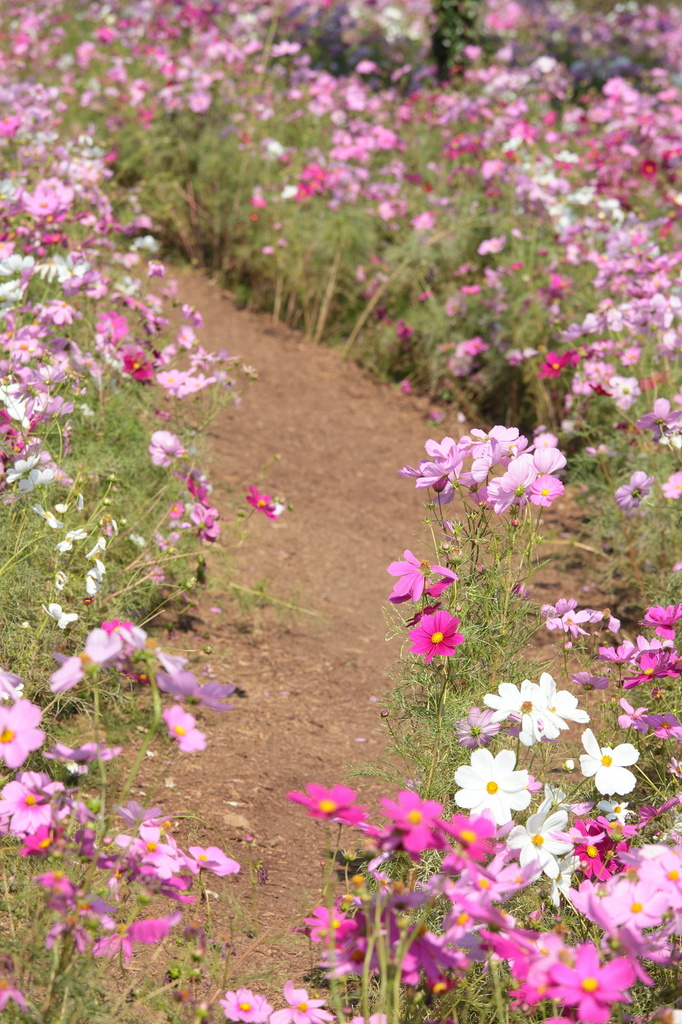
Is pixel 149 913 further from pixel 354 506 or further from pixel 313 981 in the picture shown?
pixel 354 506

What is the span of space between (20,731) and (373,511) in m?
3.11

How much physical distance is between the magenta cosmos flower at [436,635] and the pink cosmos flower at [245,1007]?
677 millimetres

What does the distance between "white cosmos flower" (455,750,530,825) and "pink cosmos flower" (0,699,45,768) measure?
739 mm

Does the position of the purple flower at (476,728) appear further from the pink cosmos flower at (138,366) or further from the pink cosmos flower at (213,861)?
the pink cosmos flower at (138,366)

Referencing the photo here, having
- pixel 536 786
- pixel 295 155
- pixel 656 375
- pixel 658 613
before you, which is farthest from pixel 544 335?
pixel 536 786

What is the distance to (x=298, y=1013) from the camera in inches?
69.6

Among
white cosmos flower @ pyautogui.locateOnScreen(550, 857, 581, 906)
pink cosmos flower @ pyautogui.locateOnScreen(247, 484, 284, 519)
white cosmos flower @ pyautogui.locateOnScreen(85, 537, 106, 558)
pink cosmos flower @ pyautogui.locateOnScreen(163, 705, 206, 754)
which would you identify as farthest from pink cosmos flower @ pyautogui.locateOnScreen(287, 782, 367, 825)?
pink cosmos flower @ pyautogui.locateOnScreen(247, 484, 284, 519)

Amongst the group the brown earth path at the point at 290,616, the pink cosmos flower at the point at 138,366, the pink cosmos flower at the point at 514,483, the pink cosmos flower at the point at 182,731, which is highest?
the pink cosmos flower at the point at 514,483

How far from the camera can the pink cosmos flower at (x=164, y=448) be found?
2.99 meters

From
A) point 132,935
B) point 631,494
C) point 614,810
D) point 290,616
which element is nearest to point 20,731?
point 132,935

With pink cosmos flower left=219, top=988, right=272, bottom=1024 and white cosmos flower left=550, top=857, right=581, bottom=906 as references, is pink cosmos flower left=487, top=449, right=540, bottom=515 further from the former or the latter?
pink cosmos flower left=219, top=988, right=272, bottom=1024

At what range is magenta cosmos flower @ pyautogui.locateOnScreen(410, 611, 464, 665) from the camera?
1.92 m

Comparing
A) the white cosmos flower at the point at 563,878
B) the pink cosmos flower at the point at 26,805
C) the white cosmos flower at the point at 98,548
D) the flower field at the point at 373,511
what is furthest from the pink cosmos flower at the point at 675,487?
the pink cosmos flower at the point at 26,805

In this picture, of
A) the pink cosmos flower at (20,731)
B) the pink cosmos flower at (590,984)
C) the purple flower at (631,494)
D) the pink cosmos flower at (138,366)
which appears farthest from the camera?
the pink cosmos flower at (138,366)
